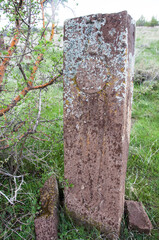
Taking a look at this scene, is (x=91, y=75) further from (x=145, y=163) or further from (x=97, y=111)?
(x=145, y=163)

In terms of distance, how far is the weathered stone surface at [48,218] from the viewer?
5.23 ft

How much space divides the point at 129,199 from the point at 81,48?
1701 millimetres

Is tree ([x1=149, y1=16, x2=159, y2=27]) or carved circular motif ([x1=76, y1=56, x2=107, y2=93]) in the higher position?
tree ([x1=149, y1=16, x2=159, y2=27])

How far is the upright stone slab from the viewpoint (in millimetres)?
1338

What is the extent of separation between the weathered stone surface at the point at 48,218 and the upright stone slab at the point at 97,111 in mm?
159

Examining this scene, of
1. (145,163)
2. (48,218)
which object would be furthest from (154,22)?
(48,218)

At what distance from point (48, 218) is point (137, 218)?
84cm

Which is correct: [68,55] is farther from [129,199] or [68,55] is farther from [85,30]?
[129,199]

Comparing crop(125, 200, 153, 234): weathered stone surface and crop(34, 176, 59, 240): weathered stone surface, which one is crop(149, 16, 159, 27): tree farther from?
crop(34, 176, 59, 240): weathered stone surface

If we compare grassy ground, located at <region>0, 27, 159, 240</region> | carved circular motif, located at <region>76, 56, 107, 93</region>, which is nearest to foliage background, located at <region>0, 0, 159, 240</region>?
grassy ground, located at <region>0, 27, 159, 240</region>

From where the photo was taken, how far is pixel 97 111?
147 centimetres

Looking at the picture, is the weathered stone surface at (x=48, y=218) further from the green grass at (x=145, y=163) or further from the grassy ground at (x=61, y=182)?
the green grass at (x=145, y=163)

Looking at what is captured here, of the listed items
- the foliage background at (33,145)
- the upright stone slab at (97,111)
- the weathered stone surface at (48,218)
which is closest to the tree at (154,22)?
the foliage background at (33,145)

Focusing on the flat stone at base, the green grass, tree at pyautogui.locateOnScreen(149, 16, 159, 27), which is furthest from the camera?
tree at pyautogui.locateOnScreen(149, 16, 159, 27)
